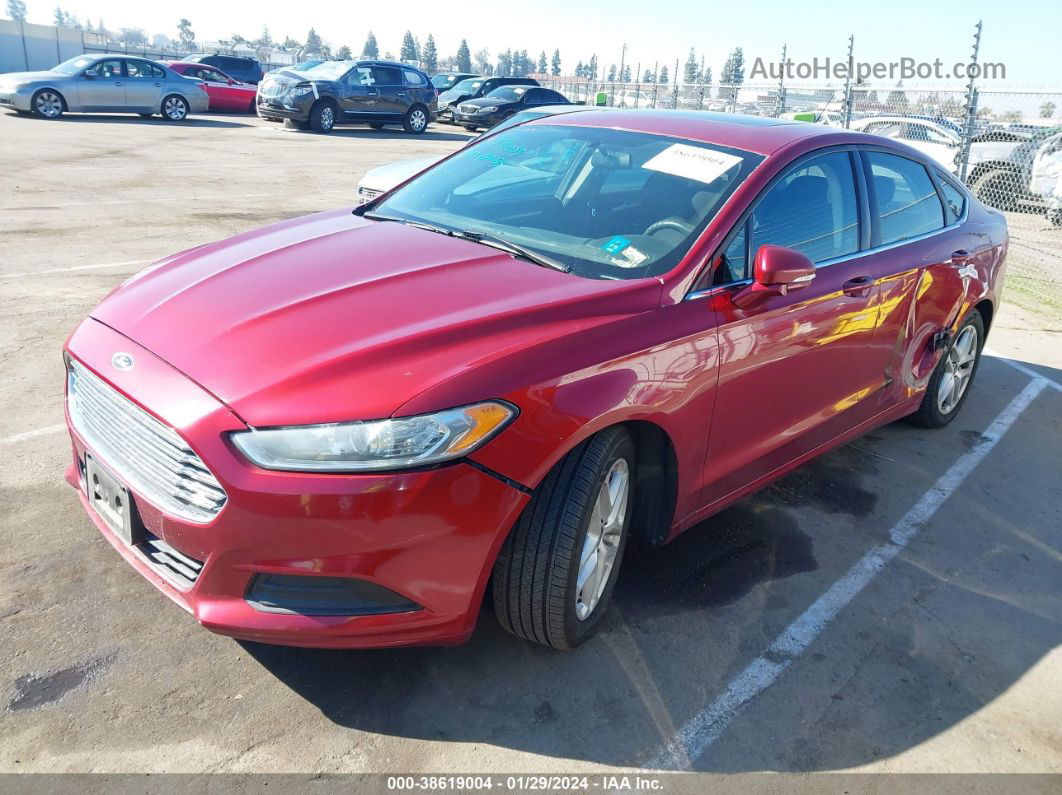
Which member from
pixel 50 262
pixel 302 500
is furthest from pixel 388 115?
pixel 302 500

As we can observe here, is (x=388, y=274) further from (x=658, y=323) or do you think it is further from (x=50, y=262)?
(x=50, y=262)

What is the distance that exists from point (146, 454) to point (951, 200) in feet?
14.4

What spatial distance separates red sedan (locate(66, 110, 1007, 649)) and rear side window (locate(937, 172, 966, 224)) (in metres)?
0.88

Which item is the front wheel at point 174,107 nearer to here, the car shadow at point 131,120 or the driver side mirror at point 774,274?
the car shadow at point 131,120

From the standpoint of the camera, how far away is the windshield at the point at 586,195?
3.24 metres

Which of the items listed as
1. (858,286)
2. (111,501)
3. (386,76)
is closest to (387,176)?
(858,286)

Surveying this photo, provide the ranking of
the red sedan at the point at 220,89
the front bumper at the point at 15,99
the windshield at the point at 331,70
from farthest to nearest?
the red sedan at the point at 220,89, the windshield at the point at 331,70, the front bumper at the point at 15,99

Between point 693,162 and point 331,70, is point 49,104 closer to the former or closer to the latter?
point 331,70

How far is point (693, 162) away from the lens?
3551 millimetres

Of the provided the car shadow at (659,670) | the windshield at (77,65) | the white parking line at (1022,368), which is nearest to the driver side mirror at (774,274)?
the car shadow at (659,670)

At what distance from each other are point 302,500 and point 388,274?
3.40ft

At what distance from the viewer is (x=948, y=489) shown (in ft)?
14.9

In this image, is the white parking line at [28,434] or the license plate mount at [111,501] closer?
the license plate mount at [111,501]

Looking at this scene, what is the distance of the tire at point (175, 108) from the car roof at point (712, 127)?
1987 cm
